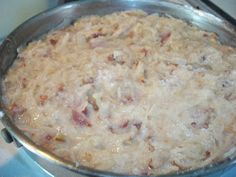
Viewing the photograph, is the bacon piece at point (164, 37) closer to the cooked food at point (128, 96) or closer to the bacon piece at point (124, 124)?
the cooked food at point (128, 96)

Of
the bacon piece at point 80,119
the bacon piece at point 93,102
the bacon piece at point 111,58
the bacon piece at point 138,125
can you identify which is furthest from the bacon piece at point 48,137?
the bacon piece at point 111,58

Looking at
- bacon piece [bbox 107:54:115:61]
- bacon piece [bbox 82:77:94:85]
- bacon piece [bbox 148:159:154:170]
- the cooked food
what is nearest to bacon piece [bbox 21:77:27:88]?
the cooked food

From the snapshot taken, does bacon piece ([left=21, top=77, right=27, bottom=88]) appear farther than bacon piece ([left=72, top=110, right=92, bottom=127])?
Yes

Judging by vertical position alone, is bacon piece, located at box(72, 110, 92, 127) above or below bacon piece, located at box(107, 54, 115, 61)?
below

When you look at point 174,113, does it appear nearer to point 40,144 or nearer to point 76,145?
point 76,145

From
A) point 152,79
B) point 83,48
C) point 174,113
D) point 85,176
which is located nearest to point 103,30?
point 83,48

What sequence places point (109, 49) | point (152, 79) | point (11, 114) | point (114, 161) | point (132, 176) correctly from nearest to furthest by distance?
point (132, 176) → point (114, 161) → point (11, 114) → point (152, 79) → point (109, 49)

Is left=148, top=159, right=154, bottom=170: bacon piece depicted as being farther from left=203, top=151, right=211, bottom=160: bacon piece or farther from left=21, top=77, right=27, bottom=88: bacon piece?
left=21, top=77, right=27, bottom=88: bacon piece
